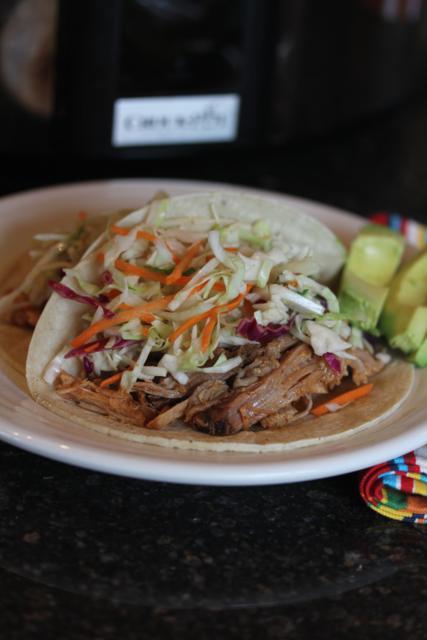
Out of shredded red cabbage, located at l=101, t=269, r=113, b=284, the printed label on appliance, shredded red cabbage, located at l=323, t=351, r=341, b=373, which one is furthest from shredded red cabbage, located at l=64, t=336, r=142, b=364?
the printed label on appliance

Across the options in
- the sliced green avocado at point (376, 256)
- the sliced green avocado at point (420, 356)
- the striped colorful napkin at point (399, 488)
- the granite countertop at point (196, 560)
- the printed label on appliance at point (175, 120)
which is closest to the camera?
the granite countertop at point (196, 560)

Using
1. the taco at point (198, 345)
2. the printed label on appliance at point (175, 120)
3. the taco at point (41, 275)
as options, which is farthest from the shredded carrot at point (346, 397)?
the printed label on appliance at point (175, 120)

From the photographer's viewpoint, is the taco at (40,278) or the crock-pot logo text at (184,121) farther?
the crock-pot logo text at (184,121)

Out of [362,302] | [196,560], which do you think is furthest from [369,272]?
[196,560]

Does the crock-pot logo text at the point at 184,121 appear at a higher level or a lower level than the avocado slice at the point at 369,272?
higher

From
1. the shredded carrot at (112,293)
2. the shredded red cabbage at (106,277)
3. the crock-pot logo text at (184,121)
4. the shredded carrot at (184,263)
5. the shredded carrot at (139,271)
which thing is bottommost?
the shredded carrot at (112,293)

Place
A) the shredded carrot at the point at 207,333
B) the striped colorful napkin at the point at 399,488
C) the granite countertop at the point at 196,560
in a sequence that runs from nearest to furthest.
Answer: the granite countertop at the point at 196,560, the striped colorful napkin at the point at 399,488, the shredded carrot at the point at 207,333

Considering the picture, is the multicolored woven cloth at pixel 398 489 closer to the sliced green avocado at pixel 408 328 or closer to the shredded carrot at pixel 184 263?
the sliced green avocado at pixel 408 328
